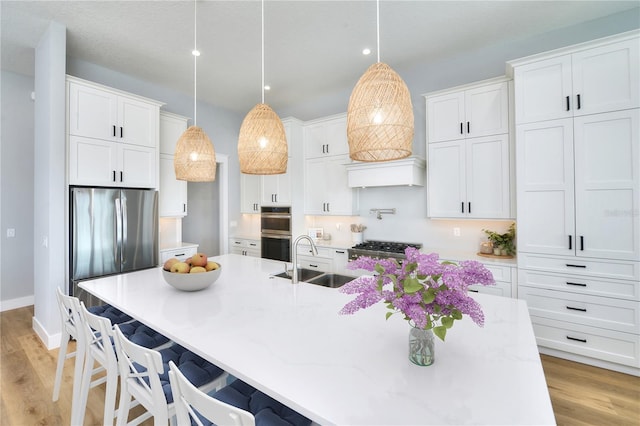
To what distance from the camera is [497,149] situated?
120 inches

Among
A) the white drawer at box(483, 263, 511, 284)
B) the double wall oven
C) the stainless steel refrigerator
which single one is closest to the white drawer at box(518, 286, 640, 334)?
the white drawer at box(483, 263, 511, 284)

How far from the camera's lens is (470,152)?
3.18 m

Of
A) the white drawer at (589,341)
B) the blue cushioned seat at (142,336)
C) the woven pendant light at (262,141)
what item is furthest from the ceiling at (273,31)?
the white drawer at (589,341)

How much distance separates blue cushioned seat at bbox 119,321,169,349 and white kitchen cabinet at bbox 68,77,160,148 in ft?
7.65

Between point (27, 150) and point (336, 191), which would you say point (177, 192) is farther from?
point (336, 191)

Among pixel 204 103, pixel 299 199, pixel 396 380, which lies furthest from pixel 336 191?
pixel 396 380

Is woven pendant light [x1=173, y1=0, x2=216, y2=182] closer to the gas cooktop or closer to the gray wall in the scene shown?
the gas cooktop

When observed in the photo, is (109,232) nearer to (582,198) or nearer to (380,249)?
(380,249)

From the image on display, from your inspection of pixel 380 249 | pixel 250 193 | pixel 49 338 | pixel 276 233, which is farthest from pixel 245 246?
pixel 49 338

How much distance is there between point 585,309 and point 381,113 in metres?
2.67

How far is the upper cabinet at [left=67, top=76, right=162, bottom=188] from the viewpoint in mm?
3018

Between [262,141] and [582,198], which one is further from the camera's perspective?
[582,198]

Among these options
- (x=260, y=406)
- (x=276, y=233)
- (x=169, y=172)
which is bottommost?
(x=260, y=406)

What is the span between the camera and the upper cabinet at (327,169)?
13.6ft
